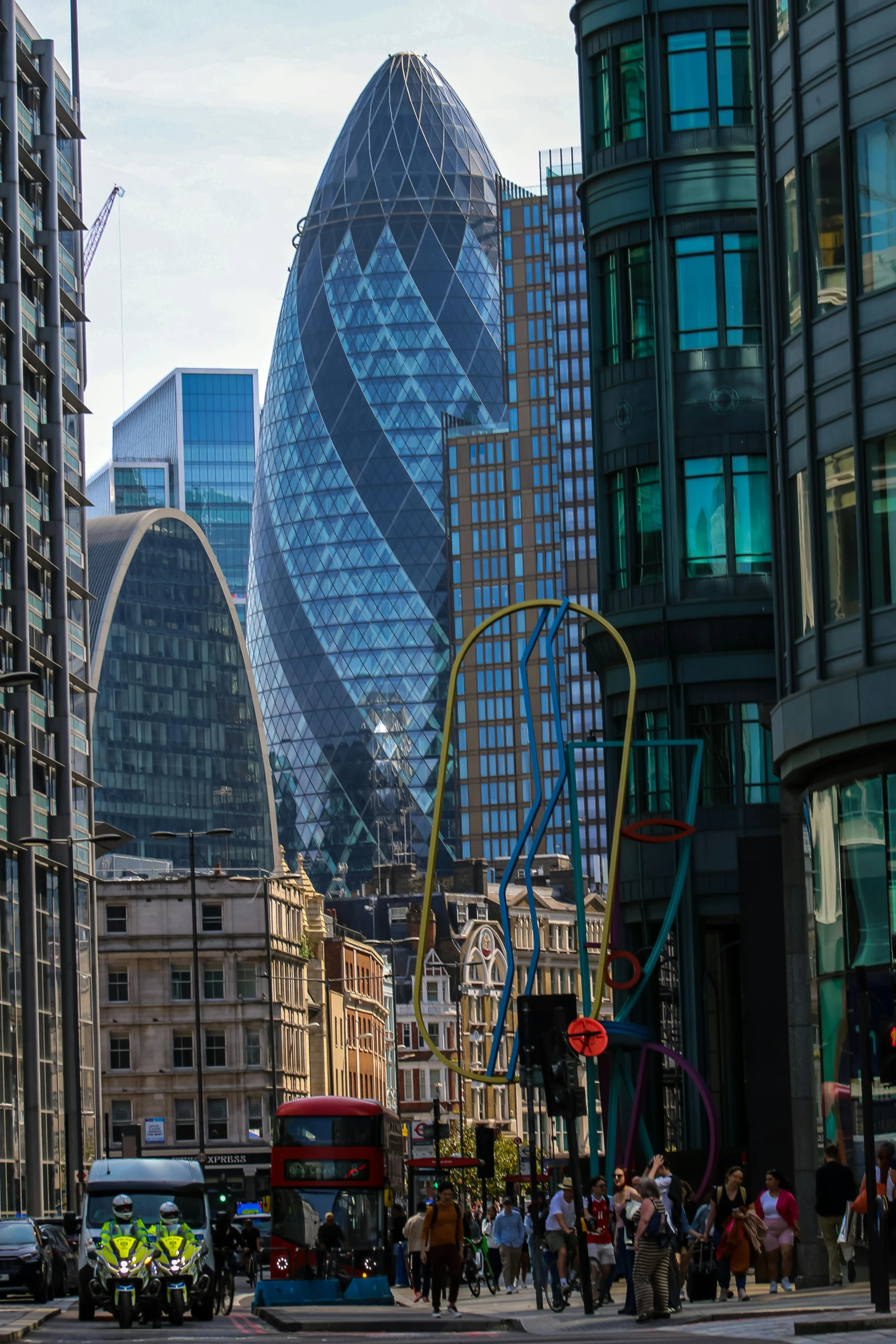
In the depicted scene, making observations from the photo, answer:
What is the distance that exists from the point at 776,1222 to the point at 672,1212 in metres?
1.71

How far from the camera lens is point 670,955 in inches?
1762

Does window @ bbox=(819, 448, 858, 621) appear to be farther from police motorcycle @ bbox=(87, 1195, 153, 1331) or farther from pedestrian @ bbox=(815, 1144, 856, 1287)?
police motorcycle @ bbox=(87, 1195, 153, 1331)

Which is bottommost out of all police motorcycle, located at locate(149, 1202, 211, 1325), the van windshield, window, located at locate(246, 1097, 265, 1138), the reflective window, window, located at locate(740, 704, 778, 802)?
window, located at locate(246, 1097, 265, 1138)

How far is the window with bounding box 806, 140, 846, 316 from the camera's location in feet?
104

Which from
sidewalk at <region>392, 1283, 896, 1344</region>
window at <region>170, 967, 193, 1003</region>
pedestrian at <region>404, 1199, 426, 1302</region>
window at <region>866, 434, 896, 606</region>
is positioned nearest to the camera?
sidewalk at <region>392, 1283, 896, 1344</region>

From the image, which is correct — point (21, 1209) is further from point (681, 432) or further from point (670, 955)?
point (681, 432)

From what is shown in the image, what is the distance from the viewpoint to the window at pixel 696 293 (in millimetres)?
42188

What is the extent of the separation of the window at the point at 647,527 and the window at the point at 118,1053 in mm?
80829

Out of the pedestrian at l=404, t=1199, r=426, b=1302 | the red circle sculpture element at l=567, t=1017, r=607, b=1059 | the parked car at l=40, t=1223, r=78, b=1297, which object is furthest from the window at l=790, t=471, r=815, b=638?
the parked car at l=40, t=1223, r=78, b=1297

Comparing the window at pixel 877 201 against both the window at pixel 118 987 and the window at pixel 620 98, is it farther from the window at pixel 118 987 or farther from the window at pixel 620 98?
the window at pixel 118 987

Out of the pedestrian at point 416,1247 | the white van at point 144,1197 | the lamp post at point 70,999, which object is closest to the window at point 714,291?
the pedestrian at point 416,1247

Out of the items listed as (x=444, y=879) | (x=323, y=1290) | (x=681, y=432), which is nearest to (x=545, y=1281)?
(x=323, y=1290)

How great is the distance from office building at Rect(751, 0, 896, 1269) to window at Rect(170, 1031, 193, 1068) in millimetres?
88285

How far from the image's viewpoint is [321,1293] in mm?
43688
